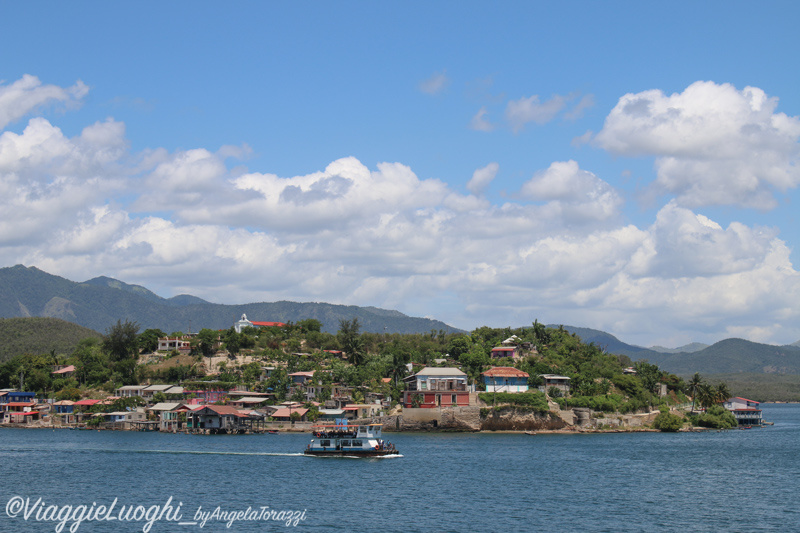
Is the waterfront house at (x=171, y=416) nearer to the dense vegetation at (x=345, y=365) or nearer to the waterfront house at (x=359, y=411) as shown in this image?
the dense vegetation at (x=345, y=365)

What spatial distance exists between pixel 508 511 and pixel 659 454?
3838cm

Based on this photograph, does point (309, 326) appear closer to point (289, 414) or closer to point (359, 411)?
point (289, 414)

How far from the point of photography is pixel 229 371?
13838 cm

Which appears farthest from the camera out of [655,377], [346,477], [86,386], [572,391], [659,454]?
[86,386]

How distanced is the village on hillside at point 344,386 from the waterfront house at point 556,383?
179 millimetres

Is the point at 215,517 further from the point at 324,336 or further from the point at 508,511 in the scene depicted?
the point at 324,336

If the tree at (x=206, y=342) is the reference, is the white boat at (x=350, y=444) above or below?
below

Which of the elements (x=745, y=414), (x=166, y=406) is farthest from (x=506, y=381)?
(x=745, y=414)

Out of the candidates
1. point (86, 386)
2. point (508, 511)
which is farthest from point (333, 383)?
point (508, 511)

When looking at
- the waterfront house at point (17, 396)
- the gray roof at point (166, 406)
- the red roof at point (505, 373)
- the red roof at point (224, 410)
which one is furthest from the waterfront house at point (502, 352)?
the waterfront house at point (17, 396)

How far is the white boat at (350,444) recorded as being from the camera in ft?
247

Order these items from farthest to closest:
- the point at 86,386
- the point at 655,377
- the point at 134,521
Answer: the point at 86,386 < the point at 655,377 < the point at 134,521

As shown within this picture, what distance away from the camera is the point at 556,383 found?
117 metres

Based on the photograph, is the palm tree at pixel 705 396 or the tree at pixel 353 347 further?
the tree at pixel 353 347
